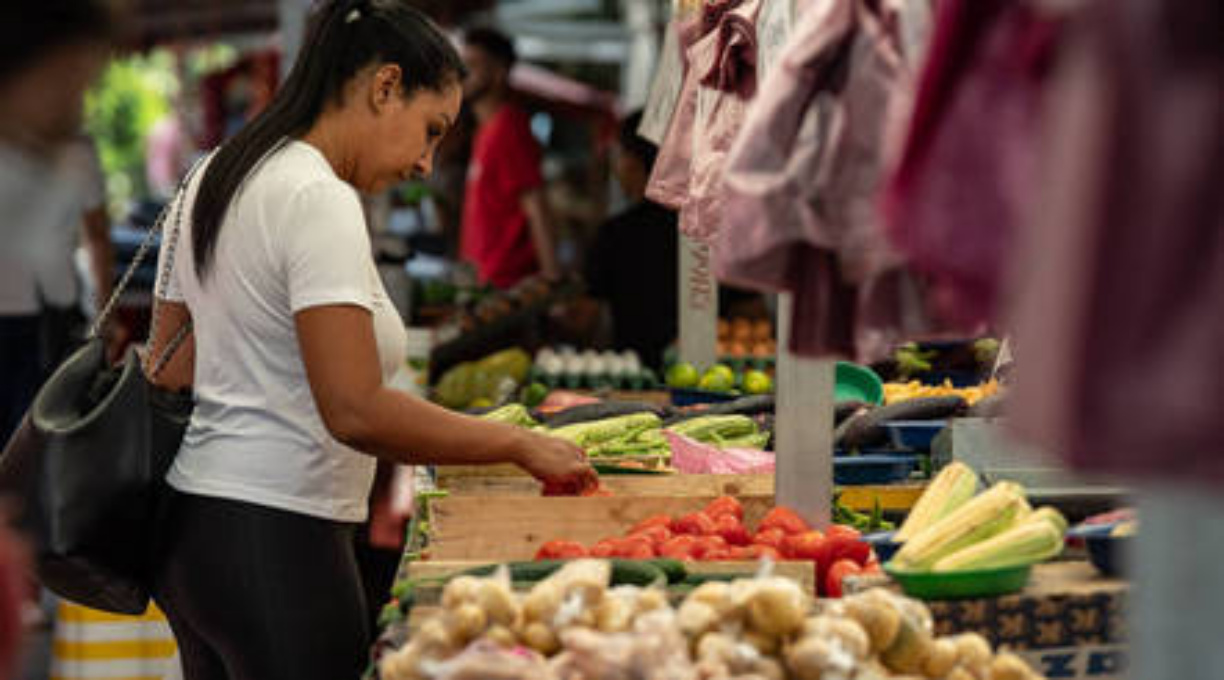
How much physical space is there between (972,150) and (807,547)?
1874 mm

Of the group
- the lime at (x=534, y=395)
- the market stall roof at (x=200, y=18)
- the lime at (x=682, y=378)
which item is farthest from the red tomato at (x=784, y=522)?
the market stall roof at (x=200, y=18)

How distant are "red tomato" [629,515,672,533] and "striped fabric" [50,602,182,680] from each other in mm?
2434

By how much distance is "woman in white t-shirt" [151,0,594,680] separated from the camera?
3.64 meters

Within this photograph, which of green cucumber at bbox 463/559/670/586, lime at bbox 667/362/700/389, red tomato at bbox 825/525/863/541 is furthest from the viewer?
lime at bbox 667/362/700/389

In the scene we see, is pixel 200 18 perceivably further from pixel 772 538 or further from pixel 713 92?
pixel 772 538

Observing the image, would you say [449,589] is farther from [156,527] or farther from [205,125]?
[205,125]

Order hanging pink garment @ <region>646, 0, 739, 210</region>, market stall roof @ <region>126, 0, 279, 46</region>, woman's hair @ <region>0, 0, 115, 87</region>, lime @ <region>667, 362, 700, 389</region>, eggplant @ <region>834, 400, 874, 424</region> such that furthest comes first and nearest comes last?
market stall roof @ <region>126, 0, 279, 46</region>, lime @ <region>667, 362, 700, 389</region>, eggplant @ <region>834, 400, 874, 424</region>, hanging pink garment @ <region>646, 0, 739, 210</region>, woman's hair @ <region>0, 0, 115, 87</region>

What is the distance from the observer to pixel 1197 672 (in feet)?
6.17

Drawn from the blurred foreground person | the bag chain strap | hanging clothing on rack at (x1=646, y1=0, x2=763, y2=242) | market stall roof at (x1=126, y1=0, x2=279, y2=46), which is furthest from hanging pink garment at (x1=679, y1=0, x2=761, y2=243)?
market stall roof at (x1=126, y1=0, x2=279, y2=46)

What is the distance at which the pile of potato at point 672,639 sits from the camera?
2838 millimetres

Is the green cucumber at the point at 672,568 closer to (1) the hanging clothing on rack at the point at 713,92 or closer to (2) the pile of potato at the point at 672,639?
(2) the pile of potato at the point at 672,639

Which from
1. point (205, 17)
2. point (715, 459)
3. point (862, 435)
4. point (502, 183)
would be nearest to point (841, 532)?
point (715, 459)

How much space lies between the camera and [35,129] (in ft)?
6.68

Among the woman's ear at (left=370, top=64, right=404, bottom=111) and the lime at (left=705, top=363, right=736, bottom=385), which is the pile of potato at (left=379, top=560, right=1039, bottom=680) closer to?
the woman's ear at (left=370, top=64, right=404, bottom=111)
